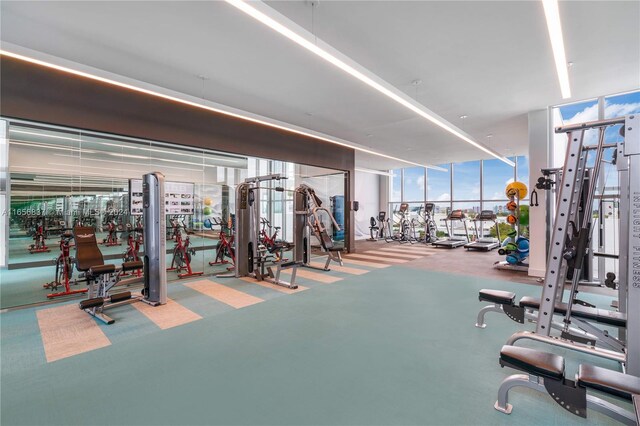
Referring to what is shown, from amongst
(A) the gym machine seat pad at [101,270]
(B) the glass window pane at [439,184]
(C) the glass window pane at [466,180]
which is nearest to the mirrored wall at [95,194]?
(A) the gym machine seat pad at [101,270]

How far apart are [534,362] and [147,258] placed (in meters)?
4.60

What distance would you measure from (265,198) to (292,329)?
5.79 metres

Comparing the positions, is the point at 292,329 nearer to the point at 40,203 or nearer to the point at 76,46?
the point at 76,46

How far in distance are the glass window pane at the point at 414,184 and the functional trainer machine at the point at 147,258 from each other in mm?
12170

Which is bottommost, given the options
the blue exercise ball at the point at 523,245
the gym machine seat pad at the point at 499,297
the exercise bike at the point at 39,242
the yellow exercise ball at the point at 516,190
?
the gym machine seat pad at the point at 499,297

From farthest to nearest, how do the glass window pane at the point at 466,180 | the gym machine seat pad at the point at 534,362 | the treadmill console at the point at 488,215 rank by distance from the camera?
the glass window pane at the point at 466,180 < the treadmill console at the point at 488,215 < the gym machine seat pad at the point at 534,362

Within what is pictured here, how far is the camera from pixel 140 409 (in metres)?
1.93

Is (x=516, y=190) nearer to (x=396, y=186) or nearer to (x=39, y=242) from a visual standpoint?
(x=396, y=186)

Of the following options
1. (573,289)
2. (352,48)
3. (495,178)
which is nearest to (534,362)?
(573,289)

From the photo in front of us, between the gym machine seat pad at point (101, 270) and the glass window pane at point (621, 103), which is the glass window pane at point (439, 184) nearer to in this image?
the glass window pane at point (621, 103)

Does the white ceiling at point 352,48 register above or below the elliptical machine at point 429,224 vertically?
above

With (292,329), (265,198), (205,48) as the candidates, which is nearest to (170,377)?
(292,329)

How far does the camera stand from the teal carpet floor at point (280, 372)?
1869mm

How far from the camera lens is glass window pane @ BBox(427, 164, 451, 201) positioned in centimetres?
1301
